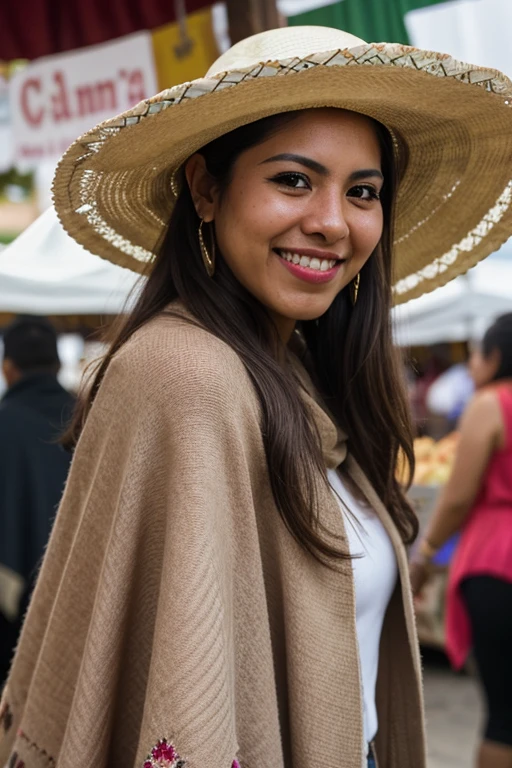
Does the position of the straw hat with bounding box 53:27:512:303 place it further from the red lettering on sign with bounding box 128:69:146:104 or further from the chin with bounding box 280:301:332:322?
the red lettering on sign with bounding box 128:69:146:104

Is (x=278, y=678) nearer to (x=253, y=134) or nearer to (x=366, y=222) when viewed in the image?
(x=366, y=222)

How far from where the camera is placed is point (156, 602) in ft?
4.86

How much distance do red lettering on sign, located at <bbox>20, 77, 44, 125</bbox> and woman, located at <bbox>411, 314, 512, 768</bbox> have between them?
218 cm

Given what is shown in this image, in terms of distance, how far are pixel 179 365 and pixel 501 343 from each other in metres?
2.70

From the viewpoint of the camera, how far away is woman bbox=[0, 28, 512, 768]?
4.67 ft

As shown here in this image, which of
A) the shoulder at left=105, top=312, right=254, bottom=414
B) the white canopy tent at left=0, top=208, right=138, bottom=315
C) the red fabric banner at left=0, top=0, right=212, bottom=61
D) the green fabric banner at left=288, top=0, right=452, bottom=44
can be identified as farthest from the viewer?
the red fabric banner at left=0, top=0, right=212, bottom=61

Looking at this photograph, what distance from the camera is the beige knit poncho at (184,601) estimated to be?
1.38 meters

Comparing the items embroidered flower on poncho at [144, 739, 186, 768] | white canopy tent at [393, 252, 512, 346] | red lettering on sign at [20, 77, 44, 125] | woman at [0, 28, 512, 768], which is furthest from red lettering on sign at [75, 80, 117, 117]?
white canopy tent at [393, 252, 512, 346]

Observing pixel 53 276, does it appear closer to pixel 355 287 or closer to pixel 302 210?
pixel 355 287

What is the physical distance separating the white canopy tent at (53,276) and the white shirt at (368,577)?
1.57 metres

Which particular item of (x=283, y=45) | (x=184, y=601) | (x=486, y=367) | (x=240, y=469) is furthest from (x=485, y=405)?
(x=184, y=601)

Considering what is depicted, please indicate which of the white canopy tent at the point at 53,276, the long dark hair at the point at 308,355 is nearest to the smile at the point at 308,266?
the long dark hair at the point at 308,355

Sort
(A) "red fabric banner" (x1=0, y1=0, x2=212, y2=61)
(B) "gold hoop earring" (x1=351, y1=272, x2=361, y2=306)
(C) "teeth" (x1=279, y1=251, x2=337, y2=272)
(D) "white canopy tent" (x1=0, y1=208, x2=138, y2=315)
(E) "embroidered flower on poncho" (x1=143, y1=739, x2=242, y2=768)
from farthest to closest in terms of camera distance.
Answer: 1. (A) "red fabric banner" (x1=0, y1=0, x2=212, y2=61)
2. (D) "white canopy tent" (x1=0, y1=208, x2=138, y2=315)
3. (B) "gold hoop earring" (x1=351, y1=272, x2=361, y2=306)
4. (C) "teeth" (x1=279, y1=251, x2=337, y2=272)
5. (E) "embroidered flower on poncho" (x1=143, y1=739, x2=242, y2=768)

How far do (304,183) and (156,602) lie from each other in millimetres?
743
